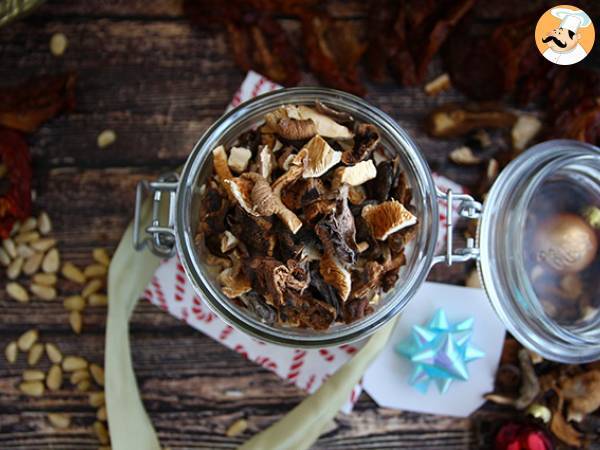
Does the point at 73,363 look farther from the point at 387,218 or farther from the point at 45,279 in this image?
the point at 387,218

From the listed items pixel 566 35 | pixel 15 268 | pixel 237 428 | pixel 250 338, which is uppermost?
pixel 566 35

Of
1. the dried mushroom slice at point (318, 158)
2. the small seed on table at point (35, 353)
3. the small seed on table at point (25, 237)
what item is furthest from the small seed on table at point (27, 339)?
the dried mushroom slice at point (318, 158)

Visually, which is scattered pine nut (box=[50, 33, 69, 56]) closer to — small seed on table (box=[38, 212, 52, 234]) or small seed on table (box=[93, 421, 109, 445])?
small seed on table (box=[38, 212, 52, 234])

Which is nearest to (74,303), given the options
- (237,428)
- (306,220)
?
(237,428)

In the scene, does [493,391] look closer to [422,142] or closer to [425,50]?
[422,142]

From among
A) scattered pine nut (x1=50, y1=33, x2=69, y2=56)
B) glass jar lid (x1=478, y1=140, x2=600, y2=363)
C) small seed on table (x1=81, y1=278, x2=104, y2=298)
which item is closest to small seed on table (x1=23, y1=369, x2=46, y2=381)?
small seed on table (x1=81, y1=278, x2=104, y2=298)

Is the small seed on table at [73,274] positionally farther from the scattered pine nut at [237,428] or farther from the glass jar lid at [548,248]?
the glass jar lid at [548,248]
